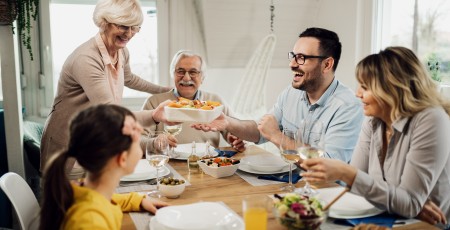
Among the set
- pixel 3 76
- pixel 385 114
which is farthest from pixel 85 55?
pixel 385 114

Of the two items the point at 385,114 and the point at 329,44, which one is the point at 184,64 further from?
the point at 385,114

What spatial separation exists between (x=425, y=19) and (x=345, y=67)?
28.2 inches

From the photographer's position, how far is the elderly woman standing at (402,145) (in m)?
1.37

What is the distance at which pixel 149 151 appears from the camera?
1595 mm

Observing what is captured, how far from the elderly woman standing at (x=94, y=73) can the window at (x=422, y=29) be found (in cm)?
192

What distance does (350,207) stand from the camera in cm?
137

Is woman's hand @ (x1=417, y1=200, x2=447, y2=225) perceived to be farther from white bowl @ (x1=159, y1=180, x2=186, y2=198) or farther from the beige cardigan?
the beige cardigan

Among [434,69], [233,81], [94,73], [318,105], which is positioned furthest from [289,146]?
[233,81]

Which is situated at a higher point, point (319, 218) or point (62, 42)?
point (62, 42)

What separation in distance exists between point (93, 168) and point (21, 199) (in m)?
0.50

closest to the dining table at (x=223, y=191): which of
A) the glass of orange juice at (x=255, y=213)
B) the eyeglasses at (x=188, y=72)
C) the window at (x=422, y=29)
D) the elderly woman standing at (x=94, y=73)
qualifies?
the glass of orange juice at (x=255, y=213)

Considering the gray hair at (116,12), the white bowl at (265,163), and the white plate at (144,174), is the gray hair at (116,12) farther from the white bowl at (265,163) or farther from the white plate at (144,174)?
the white bowl at (265,163)

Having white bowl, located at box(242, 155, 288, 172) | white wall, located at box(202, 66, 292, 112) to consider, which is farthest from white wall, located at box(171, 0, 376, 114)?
white bowl, located at box(242, 155, 288, 172)

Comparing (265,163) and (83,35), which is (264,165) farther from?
(83,35)
